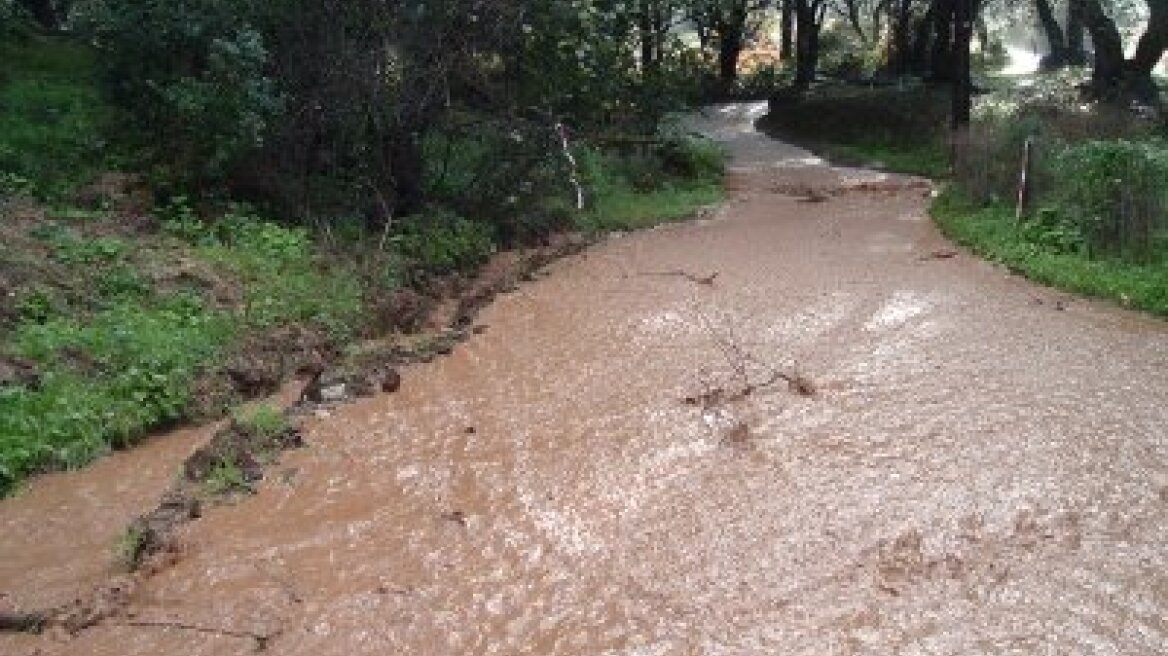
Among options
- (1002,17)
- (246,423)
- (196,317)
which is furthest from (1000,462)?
(1002,17)

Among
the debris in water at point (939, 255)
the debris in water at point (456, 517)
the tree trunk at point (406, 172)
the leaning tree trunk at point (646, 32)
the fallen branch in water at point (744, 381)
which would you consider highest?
the leaning tree trunk at point (646, 32)

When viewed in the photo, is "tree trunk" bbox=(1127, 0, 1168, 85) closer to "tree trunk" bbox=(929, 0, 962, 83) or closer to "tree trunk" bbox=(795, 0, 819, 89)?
"tree trunk" bbox=(929, 0, 962, 83)

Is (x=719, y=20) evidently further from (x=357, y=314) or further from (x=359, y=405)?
(x=359, y=405)

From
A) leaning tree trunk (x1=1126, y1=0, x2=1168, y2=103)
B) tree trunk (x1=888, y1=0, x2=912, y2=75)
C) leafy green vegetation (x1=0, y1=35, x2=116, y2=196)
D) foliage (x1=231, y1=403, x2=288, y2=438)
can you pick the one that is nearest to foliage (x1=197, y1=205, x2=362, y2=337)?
foliage (x1=231, y1=403, x2=288, y2=438)

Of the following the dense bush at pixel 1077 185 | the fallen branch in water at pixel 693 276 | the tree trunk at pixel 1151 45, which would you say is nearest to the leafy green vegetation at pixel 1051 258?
the dense bush at pixel 1077 185

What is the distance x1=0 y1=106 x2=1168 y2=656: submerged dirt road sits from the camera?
561cm

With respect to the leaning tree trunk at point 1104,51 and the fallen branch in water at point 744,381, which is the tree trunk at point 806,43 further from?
the fallen branch in water at point 744,381

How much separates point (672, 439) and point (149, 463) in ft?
12.2

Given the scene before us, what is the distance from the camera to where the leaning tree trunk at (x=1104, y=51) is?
76.9ft

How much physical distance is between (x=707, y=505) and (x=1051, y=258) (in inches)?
284

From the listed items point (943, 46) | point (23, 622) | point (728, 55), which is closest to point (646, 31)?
point (943, 46)

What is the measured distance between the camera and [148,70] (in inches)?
539

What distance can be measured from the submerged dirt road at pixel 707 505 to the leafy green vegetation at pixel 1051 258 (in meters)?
0.33

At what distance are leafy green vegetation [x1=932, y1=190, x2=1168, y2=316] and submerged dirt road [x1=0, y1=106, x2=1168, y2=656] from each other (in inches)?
12.9
